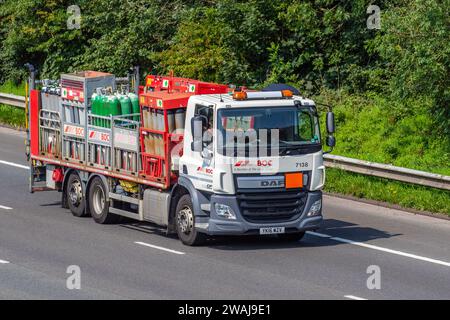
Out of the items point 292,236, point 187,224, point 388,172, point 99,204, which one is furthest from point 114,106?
point 388,172

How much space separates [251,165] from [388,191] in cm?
567

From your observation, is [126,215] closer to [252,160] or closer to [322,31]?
[252,160]

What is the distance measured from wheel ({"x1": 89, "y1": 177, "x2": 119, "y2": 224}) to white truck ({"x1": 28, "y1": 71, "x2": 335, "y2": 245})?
0.61 feet

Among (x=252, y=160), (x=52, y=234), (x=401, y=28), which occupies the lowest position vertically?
(x=52, y=234)

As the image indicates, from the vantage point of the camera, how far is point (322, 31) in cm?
3123

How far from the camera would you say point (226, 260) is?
19609 millimetres

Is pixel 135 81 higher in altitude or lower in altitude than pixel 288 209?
higher

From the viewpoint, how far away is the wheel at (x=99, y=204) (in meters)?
22.9

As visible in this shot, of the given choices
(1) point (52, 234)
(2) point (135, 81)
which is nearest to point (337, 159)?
(2) point (135, 81)

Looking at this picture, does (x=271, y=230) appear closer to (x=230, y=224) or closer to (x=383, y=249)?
(x=230, y=224)

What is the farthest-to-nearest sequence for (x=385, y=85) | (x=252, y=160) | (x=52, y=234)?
(x=385, y=85) < (x=52, y=234) < (x=252, y=160)

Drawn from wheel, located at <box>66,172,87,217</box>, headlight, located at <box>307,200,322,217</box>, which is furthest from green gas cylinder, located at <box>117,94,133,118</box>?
headlight, located at <box>307,200,322,217</box>

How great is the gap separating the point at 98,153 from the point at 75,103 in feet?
4.05

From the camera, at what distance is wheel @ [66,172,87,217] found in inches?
931
